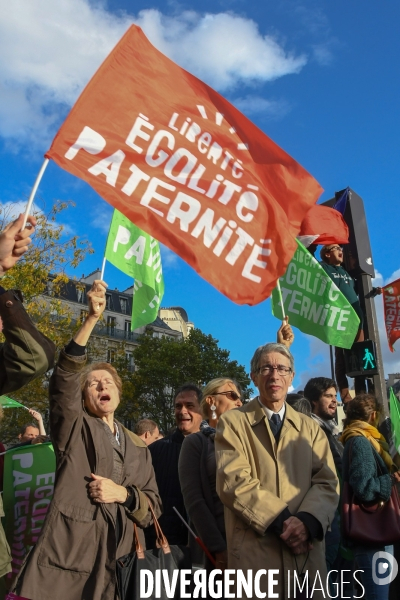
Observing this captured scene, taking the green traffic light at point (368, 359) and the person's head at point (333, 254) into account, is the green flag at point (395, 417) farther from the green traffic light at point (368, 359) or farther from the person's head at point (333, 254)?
the person's head at point (333, 254)

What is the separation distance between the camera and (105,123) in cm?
396

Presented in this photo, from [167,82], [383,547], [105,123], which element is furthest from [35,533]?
[167,82]

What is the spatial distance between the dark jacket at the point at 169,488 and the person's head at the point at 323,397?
4.24 feet

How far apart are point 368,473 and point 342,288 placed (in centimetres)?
313

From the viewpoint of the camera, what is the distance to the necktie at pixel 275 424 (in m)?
3.54

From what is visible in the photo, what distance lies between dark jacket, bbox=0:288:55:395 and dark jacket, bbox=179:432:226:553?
173 cm

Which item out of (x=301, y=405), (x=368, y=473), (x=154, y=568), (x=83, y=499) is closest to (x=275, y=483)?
(x=154, y=568)

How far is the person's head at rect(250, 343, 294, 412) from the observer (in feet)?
12.0

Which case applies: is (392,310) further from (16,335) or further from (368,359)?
(16,335)

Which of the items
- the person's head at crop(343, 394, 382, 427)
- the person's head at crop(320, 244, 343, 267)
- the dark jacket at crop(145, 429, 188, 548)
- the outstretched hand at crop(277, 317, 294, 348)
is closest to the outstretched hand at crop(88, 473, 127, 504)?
the dark jacket at crop(145, 429, 188, 548)

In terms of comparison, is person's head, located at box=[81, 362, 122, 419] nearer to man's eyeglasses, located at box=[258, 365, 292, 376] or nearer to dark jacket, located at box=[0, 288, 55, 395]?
man's eyeglasses, located at box=[258, 365, 292, 376]

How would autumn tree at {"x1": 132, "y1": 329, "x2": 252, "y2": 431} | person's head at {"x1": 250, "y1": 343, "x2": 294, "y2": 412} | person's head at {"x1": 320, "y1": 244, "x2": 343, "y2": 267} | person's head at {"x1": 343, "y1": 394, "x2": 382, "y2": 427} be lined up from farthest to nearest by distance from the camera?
autumn tree at {"x1": 132, "y1": 329, "x2": 252, "y2": 431}, person's head at {"x1": 320, "y1": 244, "x2": 343, "y2": 267}, person's head at {"x1": 343, "y1": 394, "x2": 382, "y2": 427}, person's head at {"x1": 250, "y1": 343, "x2": 294, "y2": 412}

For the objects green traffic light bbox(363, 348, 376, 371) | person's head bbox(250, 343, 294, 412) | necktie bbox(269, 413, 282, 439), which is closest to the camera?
necktie bbox(269, 413, 282, 439)

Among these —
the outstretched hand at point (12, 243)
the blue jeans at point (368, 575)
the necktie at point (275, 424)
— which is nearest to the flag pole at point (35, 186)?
the outstretched hand at point (12, 243)
